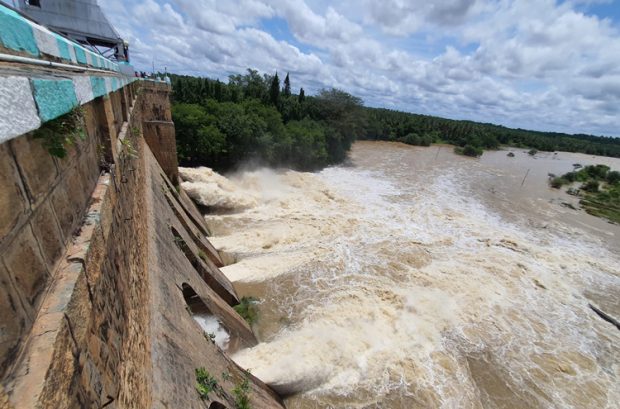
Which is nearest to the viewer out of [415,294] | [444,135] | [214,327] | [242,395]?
[242,395]

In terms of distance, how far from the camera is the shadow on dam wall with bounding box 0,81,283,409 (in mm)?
1495

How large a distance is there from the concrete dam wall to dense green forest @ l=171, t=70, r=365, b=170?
1762cm

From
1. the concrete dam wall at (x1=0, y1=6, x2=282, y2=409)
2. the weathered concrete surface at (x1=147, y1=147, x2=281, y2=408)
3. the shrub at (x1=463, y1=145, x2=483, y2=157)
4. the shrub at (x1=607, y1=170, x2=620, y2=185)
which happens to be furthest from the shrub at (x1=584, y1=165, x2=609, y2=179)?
the concrete dam wall at (x1=0, y1=6, x2=282, y2=409)

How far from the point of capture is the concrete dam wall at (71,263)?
56.9 inches

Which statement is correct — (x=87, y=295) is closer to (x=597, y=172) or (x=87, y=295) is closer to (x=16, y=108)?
(x=16, y=108)

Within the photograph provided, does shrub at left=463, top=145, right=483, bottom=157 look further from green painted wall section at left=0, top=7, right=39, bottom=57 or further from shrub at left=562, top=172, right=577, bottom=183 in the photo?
green painted wall section at left=0, top=7, right=39, bottom=57

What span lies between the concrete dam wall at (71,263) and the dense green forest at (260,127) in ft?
57.8

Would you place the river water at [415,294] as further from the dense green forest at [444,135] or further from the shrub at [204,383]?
the dense green forest at [444,135]

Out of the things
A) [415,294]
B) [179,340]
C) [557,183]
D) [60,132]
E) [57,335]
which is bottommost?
[415,294]

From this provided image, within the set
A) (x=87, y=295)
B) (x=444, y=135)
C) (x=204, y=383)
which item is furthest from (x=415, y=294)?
(x=444, y=135)


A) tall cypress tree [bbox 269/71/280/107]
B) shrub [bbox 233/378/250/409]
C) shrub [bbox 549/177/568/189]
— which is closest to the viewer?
shrub [bbox 233/378/250/409]

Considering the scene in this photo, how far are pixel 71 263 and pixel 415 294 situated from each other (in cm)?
1190

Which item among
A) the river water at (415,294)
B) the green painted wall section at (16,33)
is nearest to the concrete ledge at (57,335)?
the green painted wall section at (16,33)

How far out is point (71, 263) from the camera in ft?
6.91
